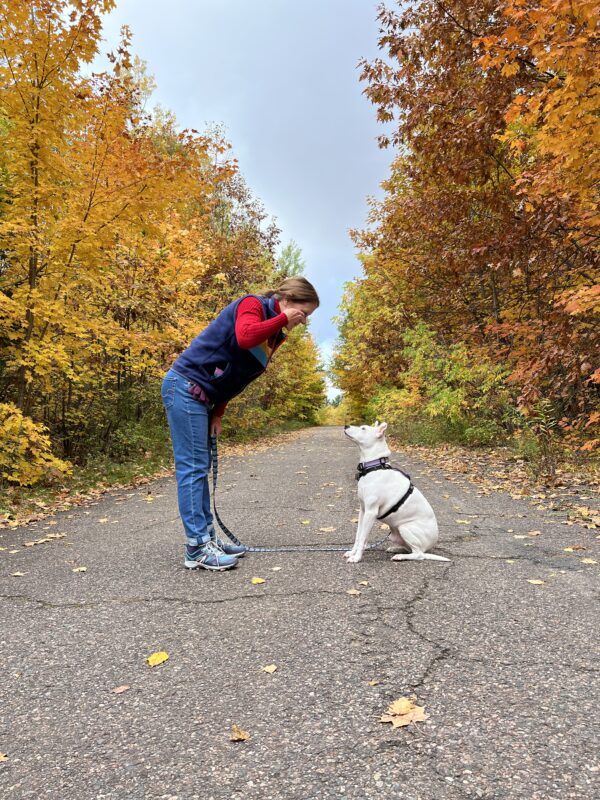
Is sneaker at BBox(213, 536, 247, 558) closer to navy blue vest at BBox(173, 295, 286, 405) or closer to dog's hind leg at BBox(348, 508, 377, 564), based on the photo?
dog's hind leg at BBox(348, 508, 377, 564)

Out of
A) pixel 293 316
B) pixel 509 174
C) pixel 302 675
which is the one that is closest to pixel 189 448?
pixel 293 316

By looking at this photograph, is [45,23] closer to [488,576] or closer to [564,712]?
[488,576]

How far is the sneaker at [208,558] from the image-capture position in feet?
12.6

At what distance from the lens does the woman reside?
3588 millimetres

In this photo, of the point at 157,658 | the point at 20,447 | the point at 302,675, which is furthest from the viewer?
the point at 20,447

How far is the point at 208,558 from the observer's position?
3836mm

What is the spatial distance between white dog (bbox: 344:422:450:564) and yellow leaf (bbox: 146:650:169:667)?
5.63 feet

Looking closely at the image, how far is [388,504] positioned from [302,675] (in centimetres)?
173

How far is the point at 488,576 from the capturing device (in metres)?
3.58

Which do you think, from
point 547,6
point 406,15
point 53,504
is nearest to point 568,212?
point 547,6

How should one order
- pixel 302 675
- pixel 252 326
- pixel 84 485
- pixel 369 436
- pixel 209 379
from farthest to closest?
pixel 84 485
pixel 369 436
pixel 209 379
pixel 252 326
pixel 302 675

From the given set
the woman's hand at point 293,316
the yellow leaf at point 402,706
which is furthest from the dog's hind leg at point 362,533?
the yellow leaf at point 402,706

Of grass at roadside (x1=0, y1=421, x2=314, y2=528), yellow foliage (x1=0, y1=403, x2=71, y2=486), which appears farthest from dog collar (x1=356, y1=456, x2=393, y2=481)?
yellow foliage (x1=0, y1=403, x2=71, y2=486)

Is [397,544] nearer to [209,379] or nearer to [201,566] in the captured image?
[201,566]
